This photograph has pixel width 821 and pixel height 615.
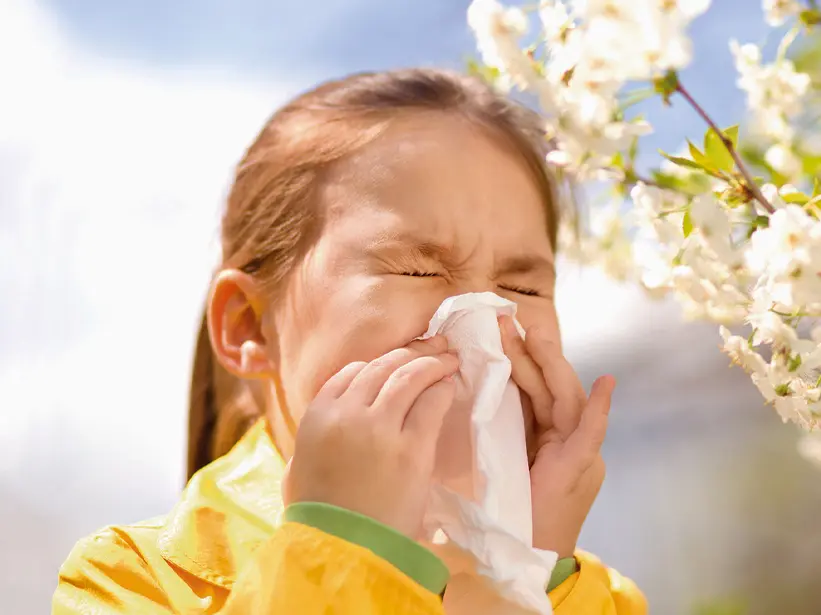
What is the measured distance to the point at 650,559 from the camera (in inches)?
72.6

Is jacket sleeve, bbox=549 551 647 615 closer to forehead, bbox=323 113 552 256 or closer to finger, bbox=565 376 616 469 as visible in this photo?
finger, bbox=565 376 616 469

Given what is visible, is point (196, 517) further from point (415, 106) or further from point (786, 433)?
point (786, 433)

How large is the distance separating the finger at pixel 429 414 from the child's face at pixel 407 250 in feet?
0.26

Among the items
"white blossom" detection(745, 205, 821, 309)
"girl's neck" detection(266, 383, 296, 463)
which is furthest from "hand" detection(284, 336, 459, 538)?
"white blossom" detection(745, 205, 821, 309)

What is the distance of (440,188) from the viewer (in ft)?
2.91

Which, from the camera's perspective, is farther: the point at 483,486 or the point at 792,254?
the point at 483,486

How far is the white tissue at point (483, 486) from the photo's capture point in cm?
75

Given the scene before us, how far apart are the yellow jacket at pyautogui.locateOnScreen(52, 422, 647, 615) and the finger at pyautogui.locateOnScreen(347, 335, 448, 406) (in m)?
0.13

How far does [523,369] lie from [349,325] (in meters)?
0.18

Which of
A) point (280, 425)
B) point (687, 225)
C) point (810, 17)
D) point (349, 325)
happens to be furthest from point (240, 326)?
point (810, 17)

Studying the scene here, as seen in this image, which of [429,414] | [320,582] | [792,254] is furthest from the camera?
[429,414]

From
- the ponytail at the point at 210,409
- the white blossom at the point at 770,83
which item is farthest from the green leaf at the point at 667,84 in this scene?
the ponytail at the point at 210,409

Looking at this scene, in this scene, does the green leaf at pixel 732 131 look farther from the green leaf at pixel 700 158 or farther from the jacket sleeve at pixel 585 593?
the jacket sleeve at pixel 585 593

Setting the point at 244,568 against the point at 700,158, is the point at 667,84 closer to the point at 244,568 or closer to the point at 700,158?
the point at 700,158
